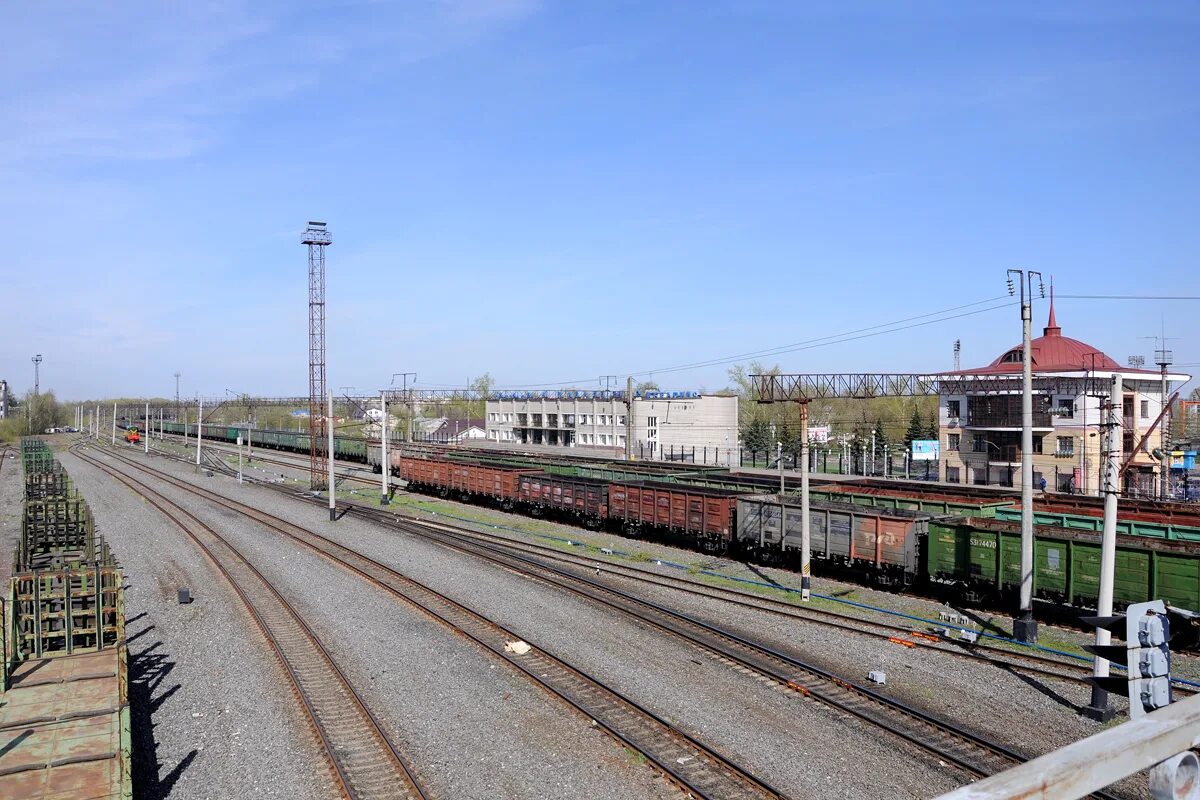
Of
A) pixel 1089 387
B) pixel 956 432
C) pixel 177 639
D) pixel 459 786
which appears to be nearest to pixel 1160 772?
pixel 459 786

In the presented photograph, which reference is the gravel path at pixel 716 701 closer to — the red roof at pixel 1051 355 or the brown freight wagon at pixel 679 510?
the brown freight wagon at pixel 679 510

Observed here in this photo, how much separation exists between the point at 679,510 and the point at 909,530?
10.0 metres

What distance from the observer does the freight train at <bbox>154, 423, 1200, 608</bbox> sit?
63.0 ft

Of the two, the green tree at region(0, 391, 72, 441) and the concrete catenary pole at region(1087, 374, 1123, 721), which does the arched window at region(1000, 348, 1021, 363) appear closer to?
the concrete catenary pole at region(1087, 374, 1123, 721)

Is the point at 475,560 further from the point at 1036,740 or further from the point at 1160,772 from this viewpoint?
the point at 1160,772

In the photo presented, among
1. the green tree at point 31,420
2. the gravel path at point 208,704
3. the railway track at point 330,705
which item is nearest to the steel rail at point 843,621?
the railway track at point 330,705

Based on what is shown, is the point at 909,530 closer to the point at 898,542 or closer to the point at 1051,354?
the point at 898,542

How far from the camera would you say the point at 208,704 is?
14508mm

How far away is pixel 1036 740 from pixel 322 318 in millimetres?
54464

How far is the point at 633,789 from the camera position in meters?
11.1

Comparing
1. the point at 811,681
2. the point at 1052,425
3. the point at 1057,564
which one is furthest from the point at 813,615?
the point at 1052,425

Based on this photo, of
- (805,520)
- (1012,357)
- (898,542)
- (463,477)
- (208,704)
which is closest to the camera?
(208,704)

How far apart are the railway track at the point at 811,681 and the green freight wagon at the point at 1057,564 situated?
23.3ft

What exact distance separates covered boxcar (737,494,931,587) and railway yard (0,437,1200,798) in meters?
0.74
